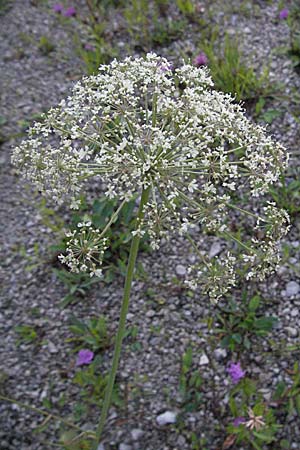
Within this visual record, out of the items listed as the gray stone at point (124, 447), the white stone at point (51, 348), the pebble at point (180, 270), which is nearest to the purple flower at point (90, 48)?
the pebble at point (180, 270)

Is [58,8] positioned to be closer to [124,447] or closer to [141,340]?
[141,340]

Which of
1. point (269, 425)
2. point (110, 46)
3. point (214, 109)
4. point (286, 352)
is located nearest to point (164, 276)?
point (286, 352)

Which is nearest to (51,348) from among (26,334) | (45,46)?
(26,334)

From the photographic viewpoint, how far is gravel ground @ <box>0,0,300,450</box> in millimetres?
2988

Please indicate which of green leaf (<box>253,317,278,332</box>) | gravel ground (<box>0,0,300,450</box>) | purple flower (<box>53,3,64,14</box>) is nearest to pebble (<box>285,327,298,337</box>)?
gravel ground (<box>0,0,300,450</box>)

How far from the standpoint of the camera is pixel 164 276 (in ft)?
11.5

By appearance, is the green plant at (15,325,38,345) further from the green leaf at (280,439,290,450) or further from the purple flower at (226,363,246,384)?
the green leaf at (280,439,290,450)

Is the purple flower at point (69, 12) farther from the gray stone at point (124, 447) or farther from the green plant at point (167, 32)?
the gray stone at point (124, 447)

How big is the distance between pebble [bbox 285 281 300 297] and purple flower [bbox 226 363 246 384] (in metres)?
0.54

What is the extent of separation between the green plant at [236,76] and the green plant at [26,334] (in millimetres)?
1984

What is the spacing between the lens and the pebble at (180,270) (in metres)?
3.51

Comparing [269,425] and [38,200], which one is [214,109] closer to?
[269,425]

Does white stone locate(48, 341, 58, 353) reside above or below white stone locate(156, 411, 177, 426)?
below

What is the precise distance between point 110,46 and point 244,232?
2077 mm
